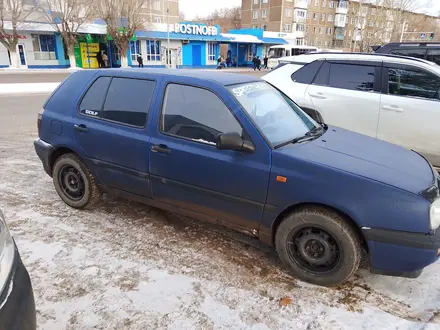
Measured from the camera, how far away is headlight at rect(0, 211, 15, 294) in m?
1.63

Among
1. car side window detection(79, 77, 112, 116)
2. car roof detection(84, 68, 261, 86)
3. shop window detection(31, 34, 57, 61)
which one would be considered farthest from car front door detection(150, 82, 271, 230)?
shop window detection(31, 34, 57, 61)

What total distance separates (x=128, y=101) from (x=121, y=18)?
32.1 m

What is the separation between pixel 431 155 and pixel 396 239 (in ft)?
10.4

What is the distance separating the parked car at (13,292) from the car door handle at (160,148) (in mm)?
1565

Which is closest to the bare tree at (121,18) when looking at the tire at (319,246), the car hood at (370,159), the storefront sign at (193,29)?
the storefront sign at (193,29)

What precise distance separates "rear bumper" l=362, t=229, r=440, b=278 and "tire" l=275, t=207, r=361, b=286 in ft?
0.45

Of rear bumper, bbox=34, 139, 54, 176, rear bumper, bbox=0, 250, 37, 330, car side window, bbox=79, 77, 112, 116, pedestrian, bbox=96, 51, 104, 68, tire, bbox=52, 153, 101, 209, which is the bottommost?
pedestrian, bbox=96, 51, 104, 68

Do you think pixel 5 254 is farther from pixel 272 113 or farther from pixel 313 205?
pixel 272 113

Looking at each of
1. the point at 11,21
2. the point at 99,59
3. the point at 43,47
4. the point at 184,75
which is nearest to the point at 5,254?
the point at 184,75

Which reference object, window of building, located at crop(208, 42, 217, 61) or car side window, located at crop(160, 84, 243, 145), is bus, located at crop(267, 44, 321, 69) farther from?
car side window, located at crop(160, 84, 243, 145)

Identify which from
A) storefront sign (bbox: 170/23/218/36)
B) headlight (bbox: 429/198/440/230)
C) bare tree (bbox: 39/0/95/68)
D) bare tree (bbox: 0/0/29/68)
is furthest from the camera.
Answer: storefront sign (bbox: 170/23/218/36)

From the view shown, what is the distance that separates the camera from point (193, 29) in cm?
3916

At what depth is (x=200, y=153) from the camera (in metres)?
3.04

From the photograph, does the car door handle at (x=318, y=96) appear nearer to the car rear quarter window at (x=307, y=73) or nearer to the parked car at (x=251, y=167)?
the car rear quarter window at (x=307, y=73)
